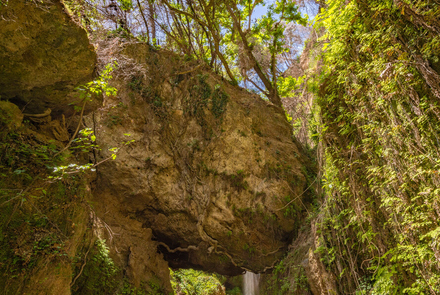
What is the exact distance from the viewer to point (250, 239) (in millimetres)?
6234

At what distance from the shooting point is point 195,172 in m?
6.39

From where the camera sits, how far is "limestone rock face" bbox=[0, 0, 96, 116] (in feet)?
9.61

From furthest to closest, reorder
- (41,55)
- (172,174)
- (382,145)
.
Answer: (172,174) < (41,55) < (382,145)

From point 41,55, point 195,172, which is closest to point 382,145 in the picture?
point 195,172

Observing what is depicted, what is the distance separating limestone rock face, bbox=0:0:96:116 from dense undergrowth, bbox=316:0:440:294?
360 cm

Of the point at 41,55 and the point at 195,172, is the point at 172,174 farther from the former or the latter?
the point at 41,55

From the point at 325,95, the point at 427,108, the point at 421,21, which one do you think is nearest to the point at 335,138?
the point at 325,95

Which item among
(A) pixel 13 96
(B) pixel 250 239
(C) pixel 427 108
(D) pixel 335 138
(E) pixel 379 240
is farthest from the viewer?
(B) pixel 250 239

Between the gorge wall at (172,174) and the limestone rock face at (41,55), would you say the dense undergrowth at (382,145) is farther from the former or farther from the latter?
the limestone rock face at (41,55)

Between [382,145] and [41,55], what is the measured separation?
435cm

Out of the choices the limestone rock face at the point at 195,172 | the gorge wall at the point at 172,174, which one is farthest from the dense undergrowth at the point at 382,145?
the gorge wall at the point at 172,174

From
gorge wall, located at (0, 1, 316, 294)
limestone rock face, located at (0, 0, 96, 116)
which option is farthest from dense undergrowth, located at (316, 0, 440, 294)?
limestone rock face, located at (0, 0, 96, 116)

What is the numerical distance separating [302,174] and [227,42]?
15.9ft

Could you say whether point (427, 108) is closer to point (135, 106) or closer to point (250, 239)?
point (250, 239)
